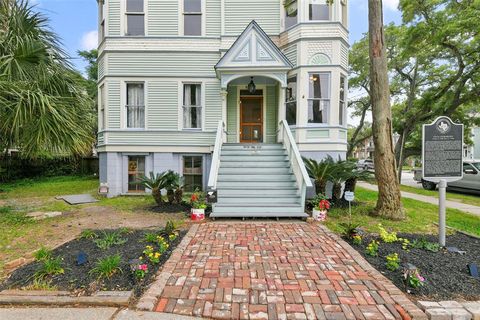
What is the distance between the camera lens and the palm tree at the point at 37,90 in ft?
17.9

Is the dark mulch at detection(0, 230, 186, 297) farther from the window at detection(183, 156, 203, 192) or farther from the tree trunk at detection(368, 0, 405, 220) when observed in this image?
the window at detection(183, 156, 203, 192)

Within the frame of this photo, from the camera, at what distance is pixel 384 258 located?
422 centimetres

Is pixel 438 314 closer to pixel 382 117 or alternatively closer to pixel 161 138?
pixel 382 117

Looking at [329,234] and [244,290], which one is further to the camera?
[329,234]

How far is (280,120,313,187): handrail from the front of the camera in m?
6.73

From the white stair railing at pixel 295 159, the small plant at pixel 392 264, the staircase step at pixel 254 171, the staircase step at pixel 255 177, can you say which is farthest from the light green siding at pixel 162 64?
the small plant at pixel 392 264

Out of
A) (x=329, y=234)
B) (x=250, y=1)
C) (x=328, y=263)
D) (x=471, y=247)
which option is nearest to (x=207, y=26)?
(x=250, y=1)

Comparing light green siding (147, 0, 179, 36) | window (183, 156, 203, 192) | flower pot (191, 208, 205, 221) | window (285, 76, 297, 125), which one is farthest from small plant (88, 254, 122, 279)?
light green siding (147, 0, 179, 36)

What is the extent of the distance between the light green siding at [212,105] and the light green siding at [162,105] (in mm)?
1160

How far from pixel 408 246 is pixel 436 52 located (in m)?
14.7

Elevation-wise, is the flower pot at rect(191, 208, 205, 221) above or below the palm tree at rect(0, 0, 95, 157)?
below

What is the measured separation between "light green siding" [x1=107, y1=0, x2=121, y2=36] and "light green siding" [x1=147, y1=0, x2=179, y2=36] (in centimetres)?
115

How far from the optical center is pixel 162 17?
33.5ft

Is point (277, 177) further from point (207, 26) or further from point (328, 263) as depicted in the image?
point (207, 26)
